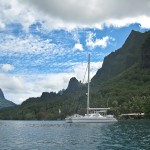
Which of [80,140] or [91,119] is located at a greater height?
[91,119]

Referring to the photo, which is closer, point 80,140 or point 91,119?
point 80,140

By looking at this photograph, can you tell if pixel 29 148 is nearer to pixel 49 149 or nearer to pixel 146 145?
pixel 49 149

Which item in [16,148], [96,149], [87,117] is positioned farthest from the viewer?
[87,117]

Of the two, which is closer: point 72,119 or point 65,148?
point 65,148

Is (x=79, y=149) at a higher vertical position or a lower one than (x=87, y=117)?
lower

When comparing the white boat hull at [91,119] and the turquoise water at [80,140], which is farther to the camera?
the white boat hull at [91,119]

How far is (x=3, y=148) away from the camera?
61688 mm

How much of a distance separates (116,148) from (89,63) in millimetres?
110299

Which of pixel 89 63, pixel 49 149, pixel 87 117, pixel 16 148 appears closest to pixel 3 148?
pixel 16 148

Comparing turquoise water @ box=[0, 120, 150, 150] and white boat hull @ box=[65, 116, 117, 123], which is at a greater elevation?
white boat hull @ box=[65, 116, 117, 123]

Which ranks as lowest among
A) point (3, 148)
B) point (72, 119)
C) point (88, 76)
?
point (3, 148)

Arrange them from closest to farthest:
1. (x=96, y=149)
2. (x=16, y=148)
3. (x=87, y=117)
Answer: (x=96, y=149)
(x=16, y=148)
(x=87, y=117)

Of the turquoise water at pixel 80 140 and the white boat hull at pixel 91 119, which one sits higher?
the white boat hull at pixel 91 119

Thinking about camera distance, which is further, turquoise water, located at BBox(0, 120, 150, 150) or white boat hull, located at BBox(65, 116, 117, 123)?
white boat hull, located at BBox(65, 116, 117, 123)
